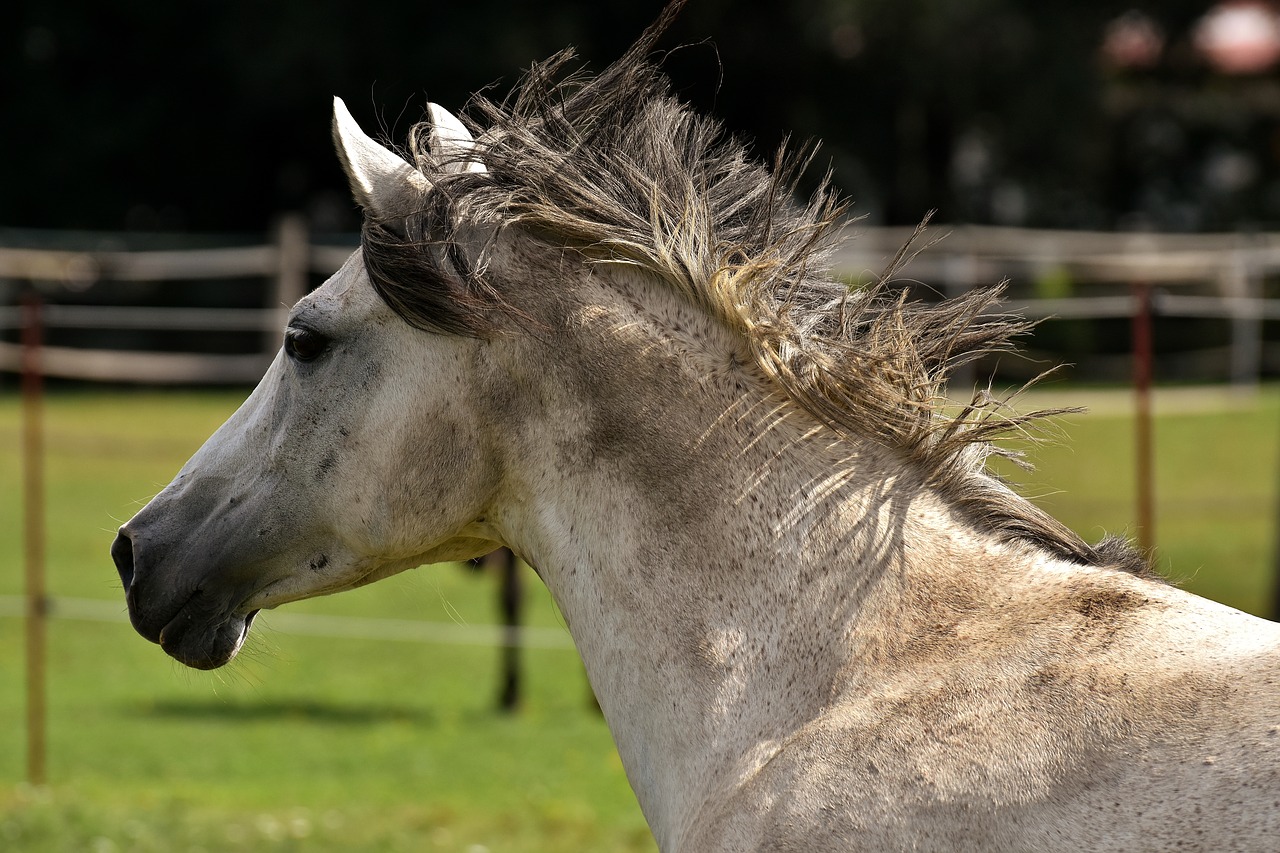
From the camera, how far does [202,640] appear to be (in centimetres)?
238

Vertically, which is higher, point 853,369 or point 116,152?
point 853,369

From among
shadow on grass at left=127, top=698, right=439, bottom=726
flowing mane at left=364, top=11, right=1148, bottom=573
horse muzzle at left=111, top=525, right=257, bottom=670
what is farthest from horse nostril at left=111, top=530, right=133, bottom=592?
shadow on grass at left=127, top=698, right=439, bottom=726

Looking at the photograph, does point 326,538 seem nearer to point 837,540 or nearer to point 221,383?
point 837,540

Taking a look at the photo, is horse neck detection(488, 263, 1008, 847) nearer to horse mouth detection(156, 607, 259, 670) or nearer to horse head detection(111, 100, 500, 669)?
horse head detection(111, 100, 500, 669)

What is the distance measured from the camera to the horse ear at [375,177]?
7.29 ft

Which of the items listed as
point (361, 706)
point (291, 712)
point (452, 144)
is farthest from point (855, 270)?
point (452, 144)

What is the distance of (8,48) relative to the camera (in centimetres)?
2523

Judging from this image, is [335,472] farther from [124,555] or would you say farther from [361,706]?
[361,706]

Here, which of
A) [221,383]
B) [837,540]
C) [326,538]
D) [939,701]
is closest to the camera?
[939,701]

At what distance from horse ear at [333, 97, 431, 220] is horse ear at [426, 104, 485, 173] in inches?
2.3

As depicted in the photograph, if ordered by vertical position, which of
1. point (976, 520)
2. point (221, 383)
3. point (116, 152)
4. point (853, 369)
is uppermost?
point (853, 369)

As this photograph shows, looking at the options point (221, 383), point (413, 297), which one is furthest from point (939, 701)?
point (221, 383)

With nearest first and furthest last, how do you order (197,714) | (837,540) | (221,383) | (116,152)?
1. (837,540)
2. (197,714)
3. (221,383)
4. (116,152)

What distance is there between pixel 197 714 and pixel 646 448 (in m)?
7.29
